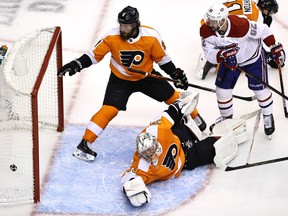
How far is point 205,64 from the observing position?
6504mm

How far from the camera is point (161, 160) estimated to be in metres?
5.19

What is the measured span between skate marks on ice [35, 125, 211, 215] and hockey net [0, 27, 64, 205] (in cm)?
13

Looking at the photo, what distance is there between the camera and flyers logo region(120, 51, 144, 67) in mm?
5406

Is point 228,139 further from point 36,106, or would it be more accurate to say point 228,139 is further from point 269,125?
point 36,106

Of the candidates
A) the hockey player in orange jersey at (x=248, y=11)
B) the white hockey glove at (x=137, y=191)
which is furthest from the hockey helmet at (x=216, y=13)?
the white hockey glove at (x=137, y=191)

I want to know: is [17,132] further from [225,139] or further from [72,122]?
[225,139]

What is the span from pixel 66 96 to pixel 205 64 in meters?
0.99

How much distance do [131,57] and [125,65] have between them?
7cm

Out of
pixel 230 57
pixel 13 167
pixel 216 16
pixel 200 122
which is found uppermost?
pixel 216 16

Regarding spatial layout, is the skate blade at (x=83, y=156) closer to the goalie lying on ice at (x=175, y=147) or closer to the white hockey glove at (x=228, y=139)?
the goalie lying on ice at (x=175, y=147)

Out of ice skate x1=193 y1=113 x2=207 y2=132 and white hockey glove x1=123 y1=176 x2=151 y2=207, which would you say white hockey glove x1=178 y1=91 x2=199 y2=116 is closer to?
ice skate x1=193 y1=113 x2=207 y2=132

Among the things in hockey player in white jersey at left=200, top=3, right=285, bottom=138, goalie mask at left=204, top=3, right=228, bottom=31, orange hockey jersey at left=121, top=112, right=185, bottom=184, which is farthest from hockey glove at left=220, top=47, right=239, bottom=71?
orange hockey jersey at left=121, top=112, right=185, bottom=184

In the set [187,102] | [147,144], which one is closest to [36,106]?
[147,144]

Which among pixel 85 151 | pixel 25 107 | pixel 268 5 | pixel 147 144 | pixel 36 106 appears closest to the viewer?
pixel 36 106
